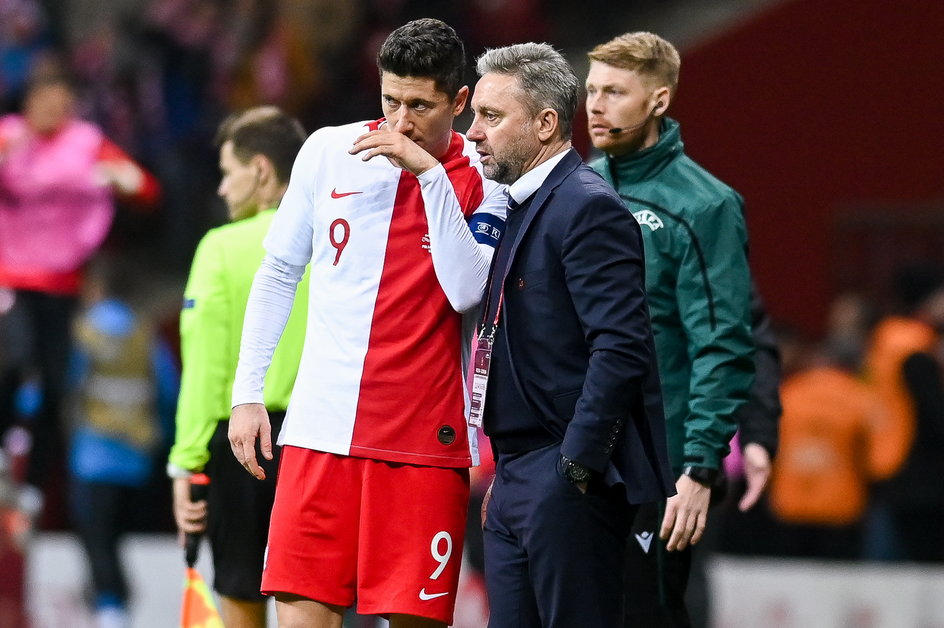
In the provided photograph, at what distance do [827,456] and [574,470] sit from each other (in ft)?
18.4

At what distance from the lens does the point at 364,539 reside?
3.75 m

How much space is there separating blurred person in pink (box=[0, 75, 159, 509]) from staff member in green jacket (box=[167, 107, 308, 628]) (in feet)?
11.2

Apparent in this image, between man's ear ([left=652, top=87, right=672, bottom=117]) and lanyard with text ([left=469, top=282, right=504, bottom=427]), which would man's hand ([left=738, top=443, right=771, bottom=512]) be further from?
lanyard with text ([left=469, top=282, right=504, bottom=427])

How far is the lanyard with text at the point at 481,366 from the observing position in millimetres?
3596

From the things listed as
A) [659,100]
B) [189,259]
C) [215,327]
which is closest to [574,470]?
[659,100]

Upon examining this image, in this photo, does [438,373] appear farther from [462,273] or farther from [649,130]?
[649,130]

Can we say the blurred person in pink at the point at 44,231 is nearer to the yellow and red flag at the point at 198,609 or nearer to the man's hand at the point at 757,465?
the yellow and red flag at the point at 198,609

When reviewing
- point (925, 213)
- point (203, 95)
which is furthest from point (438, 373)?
point (203, 95)

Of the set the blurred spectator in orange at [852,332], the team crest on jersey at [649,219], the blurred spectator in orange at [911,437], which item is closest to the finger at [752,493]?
the team crest on jersey at [649,219]

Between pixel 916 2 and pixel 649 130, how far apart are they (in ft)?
22.7

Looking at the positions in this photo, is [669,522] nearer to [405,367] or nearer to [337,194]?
[405,367]

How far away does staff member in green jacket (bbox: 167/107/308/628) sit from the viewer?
4.71m

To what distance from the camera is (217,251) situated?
15.5 feet

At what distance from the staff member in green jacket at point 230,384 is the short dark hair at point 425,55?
3.59ft
